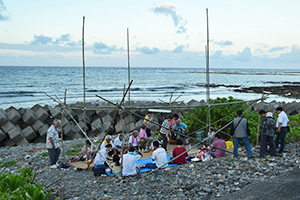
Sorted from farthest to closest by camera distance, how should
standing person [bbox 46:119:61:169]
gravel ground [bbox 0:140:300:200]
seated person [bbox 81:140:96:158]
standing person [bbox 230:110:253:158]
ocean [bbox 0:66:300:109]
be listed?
ocean [bbox 0:66:300:109] → seated person [bbox 81:140:96:158] → standing person [bbox 46:119:61:169] → standing person [bbox 230:110:253:158] → gravel ground [bbox 0:140:300:200]

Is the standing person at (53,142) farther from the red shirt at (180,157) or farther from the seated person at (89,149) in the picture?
the red shirt at (180,157)

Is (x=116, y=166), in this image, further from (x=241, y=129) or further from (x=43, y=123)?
(x=43, y=123)

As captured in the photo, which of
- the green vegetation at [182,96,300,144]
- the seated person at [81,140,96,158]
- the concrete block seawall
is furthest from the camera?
the concrete block seawall

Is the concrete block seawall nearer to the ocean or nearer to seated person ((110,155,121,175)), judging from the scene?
seated person ((110,155,121,175))

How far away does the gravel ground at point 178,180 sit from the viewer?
622cm

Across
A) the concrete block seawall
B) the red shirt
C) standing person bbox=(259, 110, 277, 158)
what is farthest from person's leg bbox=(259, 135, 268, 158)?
the concrete block seawall

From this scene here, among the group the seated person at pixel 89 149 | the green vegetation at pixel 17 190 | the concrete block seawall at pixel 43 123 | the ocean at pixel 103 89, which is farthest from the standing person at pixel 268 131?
the ocean at pixel 103 89

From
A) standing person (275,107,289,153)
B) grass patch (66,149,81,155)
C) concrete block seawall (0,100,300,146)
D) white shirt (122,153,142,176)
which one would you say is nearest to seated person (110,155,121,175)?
white shirt (122,153,142,176)

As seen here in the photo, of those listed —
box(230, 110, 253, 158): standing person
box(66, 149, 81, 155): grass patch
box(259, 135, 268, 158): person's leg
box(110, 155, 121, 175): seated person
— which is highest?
box(230, 110, 253, 158): standing person

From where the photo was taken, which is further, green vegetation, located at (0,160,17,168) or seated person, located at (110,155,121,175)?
green vegetation, located at (0,160,17,168)

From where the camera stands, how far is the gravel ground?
6.22 meters

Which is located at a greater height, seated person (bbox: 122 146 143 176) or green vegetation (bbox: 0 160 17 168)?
seated person (bbox: 122 146 143 176)

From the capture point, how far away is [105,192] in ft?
21.5

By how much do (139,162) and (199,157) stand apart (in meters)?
2.02
